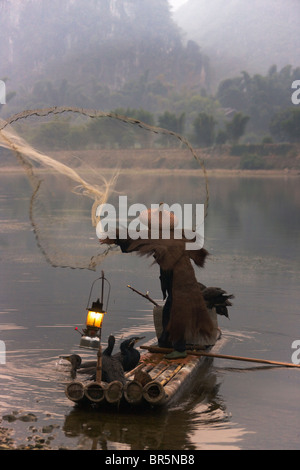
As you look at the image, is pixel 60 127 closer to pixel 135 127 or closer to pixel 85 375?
pixel 135 127

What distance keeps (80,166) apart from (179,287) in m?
1.81

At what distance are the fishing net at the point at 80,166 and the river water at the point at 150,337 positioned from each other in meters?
1.49

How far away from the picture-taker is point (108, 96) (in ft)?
516

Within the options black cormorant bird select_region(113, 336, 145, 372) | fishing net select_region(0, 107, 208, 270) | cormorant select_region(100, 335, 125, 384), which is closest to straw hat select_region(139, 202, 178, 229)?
fishing net select_region(0, 107, 208, 270)

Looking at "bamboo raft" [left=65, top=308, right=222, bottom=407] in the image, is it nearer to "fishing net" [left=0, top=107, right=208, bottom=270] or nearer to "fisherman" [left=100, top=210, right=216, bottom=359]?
"fisherman" [left=100, top=210, right=216, bottom=359]

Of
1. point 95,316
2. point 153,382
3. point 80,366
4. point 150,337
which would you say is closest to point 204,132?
point 150,337

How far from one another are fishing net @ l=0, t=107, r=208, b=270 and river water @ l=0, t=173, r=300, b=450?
149 cm

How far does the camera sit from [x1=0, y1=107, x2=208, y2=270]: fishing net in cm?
876

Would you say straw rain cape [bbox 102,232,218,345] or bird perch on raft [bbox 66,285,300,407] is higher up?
straw rain cape [bbox 102,232,218,345]

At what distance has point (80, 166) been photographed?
30.2 ft

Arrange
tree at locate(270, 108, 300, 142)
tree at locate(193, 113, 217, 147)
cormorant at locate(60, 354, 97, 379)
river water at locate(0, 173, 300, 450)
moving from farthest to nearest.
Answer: tree at locate(270, 108, 300, 142), tree at locate(193, 113, 217, 147), cormorant at locate(60, 354, 97, 379), river water at locate(0, 173, 300, 450)

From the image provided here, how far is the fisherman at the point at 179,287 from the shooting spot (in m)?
8.73

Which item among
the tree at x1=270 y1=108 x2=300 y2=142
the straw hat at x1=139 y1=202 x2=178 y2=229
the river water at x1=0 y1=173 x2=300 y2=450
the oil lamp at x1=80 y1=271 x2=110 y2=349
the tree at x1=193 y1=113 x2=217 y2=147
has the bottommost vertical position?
the river water at x1=0 y1=173 x2=300 y2=450

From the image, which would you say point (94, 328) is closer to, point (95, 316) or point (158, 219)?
point (95, 316)
